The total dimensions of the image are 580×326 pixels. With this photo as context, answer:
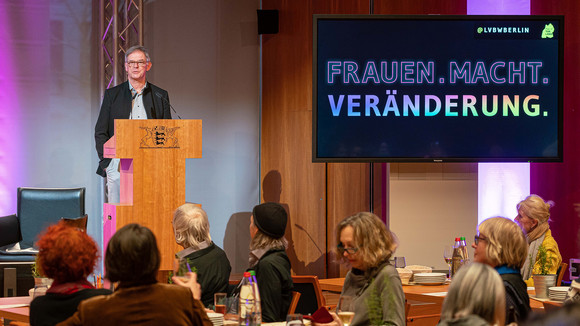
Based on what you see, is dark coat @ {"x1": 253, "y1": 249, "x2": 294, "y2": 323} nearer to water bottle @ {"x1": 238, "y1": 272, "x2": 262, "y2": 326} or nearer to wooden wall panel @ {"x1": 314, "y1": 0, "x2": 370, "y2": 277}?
water bottle @ {"x1": 238, "y1": 272, "x2": 262, "y2": 326}

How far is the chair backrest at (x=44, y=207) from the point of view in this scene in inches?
304

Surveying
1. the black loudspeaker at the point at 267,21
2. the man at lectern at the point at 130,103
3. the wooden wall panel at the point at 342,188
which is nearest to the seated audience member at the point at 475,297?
the man at lectern at the point at 130,103

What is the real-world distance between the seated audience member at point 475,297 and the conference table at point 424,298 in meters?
2.03

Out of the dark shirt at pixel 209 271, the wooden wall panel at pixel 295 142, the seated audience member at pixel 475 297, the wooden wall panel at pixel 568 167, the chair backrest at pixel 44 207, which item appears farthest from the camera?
the wooden wall panel at pixel 295 142

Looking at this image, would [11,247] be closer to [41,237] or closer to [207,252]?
[207,252]

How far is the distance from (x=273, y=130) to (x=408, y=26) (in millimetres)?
2396

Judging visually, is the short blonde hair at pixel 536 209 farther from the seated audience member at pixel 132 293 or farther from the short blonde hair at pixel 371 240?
the seated audience member at pixel 132 293

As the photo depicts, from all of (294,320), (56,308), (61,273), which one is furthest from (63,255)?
(294,320)

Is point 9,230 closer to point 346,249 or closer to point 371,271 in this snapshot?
point 346,249

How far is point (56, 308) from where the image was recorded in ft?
9.38

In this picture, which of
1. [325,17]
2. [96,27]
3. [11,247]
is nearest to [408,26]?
[325,17]

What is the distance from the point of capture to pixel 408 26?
6648 mm

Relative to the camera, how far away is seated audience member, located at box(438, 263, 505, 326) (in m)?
2.38

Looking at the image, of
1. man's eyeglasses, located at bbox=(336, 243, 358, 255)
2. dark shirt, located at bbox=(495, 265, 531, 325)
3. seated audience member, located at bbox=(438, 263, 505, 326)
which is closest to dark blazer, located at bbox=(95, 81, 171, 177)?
man's eyeglasses, located at bbox=(336, 243, 358, 255)
